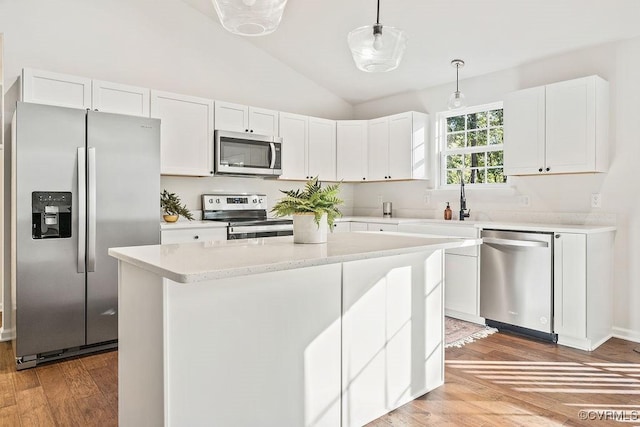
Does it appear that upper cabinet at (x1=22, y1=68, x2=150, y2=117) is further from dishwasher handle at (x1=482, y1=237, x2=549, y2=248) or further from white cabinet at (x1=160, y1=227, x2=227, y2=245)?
dishwasher handle at (x1=482, y1=237, x2=549, y2=248)

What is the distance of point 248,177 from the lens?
15.4ft

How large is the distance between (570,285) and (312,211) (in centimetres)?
230

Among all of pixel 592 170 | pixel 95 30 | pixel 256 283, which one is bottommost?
pixel 256 283

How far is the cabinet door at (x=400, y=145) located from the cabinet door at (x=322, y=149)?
2.33ft

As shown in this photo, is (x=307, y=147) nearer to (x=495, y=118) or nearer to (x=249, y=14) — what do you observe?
(x=495, y=118)

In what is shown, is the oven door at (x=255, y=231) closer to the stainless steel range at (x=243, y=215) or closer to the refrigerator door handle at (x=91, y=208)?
the stainless steel range at (x=243, y=215)

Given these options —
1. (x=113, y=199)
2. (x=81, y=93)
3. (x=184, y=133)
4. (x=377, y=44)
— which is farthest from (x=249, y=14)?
(x=184, y=133)

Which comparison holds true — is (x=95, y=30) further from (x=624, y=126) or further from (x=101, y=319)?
(x=624, y=126)

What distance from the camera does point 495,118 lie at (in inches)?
173

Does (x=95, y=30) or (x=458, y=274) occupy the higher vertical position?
(x=95, y=30)

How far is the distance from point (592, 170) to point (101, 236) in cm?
384

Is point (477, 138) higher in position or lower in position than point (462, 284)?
higher

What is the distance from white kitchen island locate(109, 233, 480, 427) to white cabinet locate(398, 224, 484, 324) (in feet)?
5.09

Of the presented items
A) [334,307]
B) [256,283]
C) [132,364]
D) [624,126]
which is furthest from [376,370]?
[624,126]
